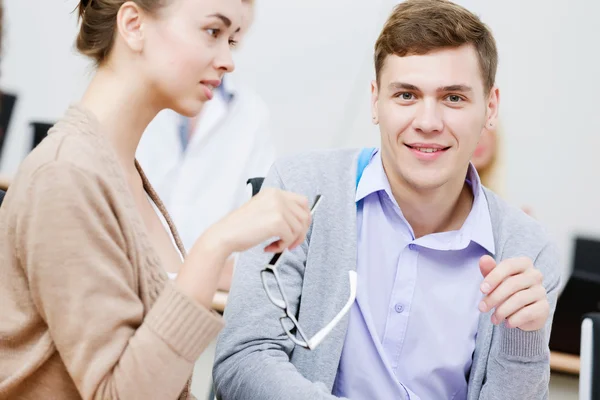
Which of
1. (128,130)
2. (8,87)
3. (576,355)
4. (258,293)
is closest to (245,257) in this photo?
(258,293)

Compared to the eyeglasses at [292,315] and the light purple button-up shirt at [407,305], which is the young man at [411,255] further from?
the eyeglasses at [292,315]

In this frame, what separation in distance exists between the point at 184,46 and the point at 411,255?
0.61m

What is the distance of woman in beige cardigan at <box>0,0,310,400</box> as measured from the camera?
843 mm

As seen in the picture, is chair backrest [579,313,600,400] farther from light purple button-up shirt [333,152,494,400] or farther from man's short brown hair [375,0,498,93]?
man's short brown hair [375,0,498,93]

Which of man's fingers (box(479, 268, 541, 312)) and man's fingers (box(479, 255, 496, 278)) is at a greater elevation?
man's fingers (box(479, 255, 496, 278))

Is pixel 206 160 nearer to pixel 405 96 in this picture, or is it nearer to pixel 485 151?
pixel 485 151

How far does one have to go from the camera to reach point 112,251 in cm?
87

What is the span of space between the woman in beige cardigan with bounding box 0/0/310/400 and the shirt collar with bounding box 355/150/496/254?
485 mm

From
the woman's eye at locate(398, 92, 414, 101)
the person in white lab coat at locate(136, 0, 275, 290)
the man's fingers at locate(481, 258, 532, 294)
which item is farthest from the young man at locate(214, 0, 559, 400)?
the person in white lab coat at locate(136, 0, 275, 290)

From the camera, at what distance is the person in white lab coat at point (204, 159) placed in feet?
10.4

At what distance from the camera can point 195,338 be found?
0.88m

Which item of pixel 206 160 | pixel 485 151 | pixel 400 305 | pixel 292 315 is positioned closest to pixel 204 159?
pixel 206 160

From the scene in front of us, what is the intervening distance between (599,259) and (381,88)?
1.91 metres

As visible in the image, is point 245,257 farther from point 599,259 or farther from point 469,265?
point 599,259
